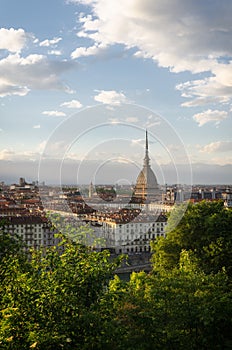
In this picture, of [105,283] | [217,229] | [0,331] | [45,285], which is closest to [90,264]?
[105,283]

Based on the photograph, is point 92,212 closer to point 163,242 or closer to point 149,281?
point 163,242

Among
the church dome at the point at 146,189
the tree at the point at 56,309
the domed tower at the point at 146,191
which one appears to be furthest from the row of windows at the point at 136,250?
the tree at the point at 56,309


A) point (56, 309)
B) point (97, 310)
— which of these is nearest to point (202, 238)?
point (97, 310)

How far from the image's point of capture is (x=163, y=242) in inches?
525

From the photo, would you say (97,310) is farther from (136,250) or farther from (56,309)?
(136,250)

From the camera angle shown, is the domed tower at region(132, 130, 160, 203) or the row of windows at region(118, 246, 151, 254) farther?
the row of windows at region(118, 246, 151, 254)

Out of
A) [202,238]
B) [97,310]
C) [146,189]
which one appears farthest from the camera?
[146,189]

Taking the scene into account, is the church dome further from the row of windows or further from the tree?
the tree

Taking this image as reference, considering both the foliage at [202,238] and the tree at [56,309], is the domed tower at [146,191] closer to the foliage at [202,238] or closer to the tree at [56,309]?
the foliage at [202,238]

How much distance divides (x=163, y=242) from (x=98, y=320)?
9100mm

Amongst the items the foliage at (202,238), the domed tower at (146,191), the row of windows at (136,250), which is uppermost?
the domed tower at (146,191)

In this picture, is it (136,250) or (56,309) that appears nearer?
(56,309)

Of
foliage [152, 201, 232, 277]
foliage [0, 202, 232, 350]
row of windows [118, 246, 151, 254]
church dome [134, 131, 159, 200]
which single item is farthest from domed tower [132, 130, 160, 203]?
foliage [0, 202, 232, 350]

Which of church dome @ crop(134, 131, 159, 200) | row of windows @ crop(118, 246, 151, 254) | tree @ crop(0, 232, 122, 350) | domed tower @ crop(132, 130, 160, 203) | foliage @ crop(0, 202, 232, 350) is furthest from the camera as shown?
row of windows @ crop(118, 246, 151, 254)
